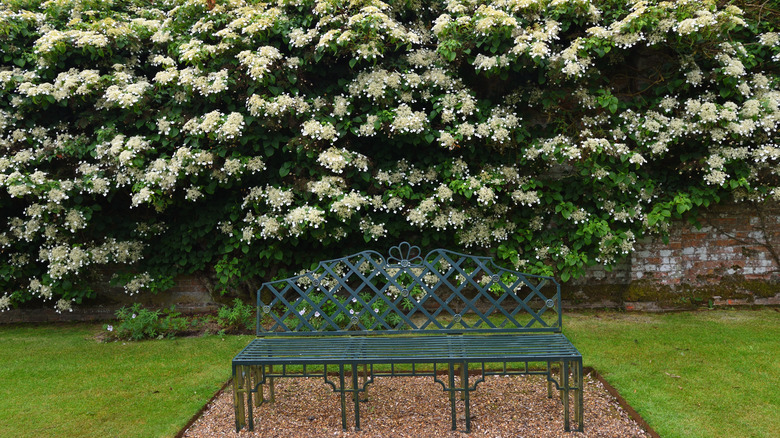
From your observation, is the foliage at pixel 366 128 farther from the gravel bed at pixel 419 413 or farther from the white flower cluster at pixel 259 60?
the gravel bed at pixel 419 413

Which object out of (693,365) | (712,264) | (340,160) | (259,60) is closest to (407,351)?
(340,160)

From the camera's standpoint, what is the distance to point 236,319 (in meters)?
5.66

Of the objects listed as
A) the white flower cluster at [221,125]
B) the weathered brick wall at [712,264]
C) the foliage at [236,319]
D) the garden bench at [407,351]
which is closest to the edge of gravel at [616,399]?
the garden bench at [407,351]

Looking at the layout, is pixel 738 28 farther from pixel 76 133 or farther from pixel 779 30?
pixel 76 133

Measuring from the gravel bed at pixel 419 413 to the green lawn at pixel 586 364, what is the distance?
0.18 m

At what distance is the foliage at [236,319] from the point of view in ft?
18.0

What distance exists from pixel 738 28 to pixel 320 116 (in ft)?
14.4

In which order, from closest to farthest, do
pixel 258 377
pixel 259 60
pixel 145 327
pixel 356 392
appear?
pixel 356 392 → pixel 258 377 → pixel 259 60 → pixel 145 327

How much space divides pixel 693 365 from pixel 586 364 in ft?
2.78

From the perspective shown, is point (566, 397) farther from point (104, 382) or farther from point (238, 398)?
point (104, 382)

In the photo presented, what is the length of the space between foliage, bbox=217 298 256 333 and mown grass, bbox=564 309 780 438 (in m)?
3.37

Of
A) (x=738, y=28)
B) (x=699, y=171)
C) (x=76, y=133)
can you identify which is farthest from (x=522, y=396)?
(x=76, y=133)

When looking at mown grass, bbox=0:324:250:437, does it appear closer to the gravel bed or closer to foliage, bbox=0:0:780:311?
the gravel bed

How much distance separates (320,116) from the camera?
5184 millimetres
